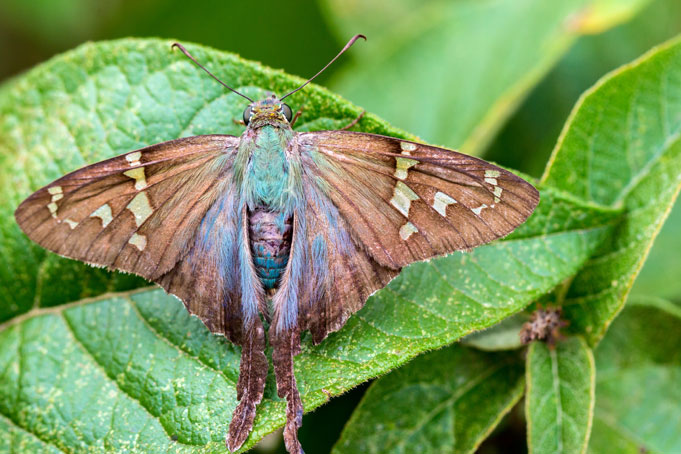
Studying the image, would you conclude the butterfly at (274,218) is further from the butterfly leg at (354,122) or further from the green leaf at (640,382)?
the green leaf at (640,382)

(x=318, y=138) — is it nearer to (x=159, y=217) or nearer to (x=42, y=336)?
(x=159, y=217)

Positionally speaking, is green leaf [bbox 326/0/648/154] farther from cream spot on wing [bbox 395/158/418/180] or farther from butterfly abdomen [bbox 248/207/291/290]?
butterfly abdomen [bbox 248/207/291/290]

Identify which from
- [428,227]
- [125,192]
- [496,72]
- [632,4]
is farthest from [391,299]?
[632,4]

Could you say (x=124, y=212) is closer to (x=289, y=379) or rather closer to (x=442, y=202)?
(x=289, y=379)

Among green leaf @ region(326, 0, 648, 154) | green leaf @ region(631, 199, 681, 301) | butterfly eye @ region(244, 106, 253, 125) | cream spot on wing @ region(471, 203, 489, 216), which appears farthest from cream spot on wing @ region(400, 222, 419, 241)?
green leaf @ region(631, 199, 681, 301)

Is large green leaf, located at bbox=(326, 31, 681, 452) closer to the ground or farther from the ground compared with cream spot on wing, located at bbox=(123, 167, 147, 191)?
closer to the ground
